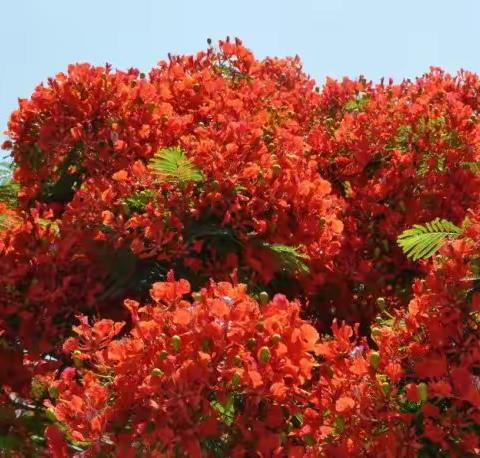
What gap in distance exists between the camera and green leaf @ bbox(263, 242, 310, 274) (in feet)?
22.1

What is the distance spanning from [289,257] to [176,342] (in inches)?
96.5

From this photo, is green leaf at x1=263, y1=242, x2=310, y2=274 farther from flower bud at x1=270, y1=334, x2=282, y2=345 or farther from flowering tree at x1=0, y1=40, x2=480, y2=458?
flower bud at x1=270, y1=334, x2=282, y2=345

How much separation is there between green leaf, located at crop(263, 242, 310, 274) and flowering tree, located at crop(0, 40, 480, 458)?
0.05ft

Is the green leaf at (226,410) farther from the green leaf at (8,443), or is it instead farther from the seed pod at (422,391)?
the green leaf at (8,443)

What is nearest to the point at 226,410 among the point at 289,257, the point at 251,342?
the point at 251,342

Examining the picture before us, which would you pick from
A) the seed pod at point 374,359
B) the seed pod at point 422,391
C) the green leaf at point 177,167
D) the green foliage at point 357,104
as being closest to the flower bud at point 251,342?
the seed pod at point 374,359

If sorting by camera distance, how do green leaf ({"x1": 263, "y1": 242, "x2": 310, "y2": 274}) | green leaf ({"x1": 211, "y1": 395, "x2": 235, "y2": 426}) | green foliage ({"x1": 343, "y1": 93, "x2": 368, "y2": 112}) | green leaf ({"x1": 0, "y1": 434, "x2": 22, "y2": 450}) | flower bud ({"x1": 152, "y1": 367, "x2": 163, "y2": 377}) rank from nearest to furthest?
flower bud ({"x1": 152, "y1": 367, "x2": 163, "y2": 377}) < green leaf ({"x1": 211, "y1": 395, "x2": 235, "y2": 426}) < green leaf ({"x1": 0, "y1": 434, "x2": 22, "y2": 450}) < green leaf ({"x1": 263, "y1": 242, "x2": 310, "y2": 274}) < green foliage ({"x1": 343, "y1": 93, "x2": 368, "y2": 112})

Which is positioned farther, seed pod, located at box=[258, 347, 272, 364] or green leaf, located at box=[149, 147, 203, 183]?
green leaf, located at box=[149, 147, 203, 183]

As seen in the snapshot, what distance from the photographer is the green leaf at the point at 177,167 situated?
6496 mm

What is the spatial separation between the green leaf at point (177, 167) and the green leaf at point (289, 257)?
Result: 2.51 feet

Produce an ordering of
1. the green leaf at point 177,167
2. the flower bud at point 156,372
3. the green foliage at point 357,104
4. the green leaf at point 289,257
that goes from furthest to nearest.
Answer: the green foliage at point 357,104 < the green leaf at point 289,257 < the green leaf at point 177,167 < the flower bud at point 156,372

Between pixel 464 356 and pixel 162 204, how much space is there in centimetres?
275

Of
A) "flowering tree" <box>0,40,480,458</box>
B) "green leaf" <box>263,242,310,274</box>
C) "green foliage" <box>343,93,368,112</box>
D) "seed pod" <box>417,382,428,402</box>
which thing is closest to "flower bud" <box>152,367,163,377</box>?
"flowering tree" <box>0,40,480,458</box>

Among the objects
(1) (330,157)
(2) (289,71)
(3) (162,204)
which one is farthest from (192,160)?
(2) (289,71)
